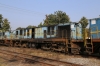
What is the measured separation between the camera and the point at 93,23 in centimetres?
1274

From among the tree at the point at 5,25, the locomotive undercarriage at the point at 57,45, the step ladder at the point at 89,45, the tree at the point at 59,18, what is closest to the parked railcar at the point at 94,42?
the step ladder at the point at 89,45

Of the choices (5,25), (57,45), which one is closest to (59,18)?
(5,25)

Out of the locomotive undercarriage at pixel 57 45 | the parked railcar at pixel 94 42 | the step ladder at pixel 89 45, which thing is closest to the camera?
the parked railcar at pixel 94 42

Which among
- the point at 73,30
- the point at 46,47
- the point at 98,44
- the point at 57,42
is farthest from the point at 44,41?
the point at 98,44

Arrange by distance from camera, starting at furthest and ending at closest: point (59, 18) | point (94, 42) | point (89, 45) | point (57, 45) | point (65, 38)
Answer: point (59, 18), point (57, 45), point (65, 38), point (89, 45), point (94, 42)

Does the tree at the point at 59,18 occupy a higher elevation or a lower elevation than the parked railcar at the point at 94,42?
higher

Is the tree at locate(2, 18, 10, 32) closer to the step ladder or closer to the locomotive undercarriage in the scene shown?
the locomotive undercarriage

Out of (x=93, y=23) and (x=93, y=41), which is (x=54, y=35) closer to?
(x=93, y=23)

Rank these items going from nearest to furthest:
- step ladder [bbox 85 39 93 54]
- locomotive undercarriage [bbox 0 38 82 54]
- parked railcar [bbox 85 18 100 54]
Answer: parked railcar [bbox 85 18 100 54] < step ladder [bbox 85 39 93 54] < locomotive undercarriage [bbox 0 38 82 54]

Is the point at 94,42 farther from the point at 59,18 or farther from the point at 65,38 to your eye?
the point at 59,18

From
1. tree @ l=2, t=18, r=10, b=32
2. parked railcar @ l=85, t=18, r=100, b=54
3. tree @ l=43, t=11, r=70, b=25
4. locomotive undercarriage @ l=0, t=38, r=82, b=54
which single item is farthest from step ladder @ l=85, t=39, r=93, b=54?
tree @ l=2, t=18, r=10, b=32

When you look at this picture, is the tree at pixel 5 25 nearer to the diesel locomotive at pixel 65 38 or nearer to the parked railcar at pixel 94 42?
the diesel locomotive at pixel 65 38

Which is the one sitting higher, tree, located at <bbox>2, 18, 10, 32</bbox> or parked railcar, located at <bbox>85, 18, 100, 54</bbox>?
tree, located at <bbox>2, 18, 10, 32</bbox>

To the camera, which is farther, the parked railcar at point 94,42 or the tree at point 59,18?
the tree at point 59,18
